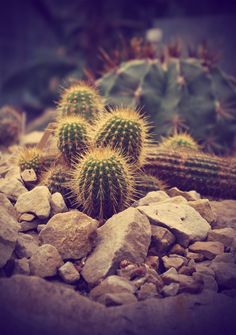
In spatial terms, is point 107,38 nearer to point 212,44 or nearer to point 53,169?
point 212,44

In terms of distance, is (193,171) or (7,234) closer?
(7,234)

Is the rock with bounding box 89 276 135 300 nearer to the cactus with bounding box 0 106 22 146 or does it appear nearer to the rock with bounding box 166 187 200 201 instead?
the rock with bounding box 166 187 200 201

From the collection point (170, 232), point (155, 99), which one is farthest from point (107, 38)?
point (170, 232)

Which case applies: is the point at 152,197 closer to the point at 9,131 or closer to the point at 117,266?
the point at 117,266

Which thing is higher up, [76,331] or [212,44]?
[212,44]

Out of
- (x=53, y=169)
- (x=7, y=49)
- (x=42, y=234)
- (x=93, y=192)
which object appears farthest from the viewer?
(x=7, y=49)

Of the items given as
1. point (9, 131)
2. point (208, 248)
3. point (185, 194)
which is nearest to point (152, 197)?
point (185, 194)

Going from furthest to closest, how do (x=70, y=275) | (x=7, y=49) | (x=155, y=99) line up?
(x=7, y=49), (x=155, y=99), (x=70, y=275)

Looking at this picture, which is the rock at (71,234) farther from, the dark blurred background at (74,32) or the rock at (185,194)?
the dark blurred background at (74,32)

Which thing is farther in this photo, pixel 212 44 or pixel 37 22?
pixel 37 22
